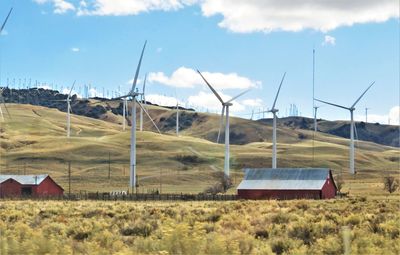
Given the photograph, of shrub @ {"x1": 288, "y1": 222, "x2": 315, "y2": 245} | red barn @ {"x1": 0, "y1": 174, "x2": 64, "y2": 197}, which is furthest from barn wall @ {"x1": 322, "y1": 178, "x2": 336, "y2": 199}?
shrub @ {"x1": 288, "y1": 222, "x2": 315, "y2": 245}

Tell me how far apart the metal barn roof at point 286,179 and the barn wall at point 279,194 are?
0.41 m

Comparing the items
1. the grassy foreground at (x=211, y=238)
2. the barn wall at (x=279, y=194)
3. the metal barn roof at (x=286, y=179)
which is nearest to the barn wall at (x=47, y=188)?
the barn wall at (x=279, y=194)

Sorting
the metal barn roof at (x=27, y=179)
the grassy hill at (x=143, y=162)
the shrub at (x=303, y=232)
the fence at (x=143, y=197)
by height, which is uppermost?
the grassy hill at (x=143, y=162)

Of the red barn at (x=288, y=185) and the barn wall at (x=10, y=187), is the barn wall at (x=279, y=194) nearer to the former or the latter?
the red barn at (x=288, y=185)

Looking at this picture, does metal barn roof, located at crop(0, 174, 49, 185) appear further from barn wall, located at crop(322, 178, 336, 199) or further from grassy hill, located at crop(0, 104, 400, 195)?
barn wall, located at crop(322, 178, 336, 199)

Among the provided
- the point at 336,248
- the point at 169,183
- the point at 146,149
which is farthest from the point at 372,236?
→ the point at 146,149

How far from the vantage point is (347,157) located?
195750mm

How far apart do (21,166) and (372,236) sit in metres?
134

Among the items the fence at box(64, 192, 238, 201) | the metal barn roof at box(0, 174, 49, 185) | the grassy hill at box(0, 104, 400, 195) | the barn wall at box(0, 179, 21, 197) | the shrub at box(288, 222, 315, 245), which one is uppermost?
the grassy hill at box(0, 104, 400, 195)

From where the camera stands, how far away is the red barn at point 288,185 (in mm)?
72438

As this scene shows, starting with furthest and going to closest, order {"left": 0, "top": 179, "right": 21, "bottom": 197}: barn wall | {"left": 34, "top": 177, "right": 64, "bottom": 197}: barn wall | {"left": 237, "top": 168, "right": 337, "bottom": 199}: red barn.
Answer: {"left": 34, "top": 177, "right": 64, "bottom": 197}: barn wall, {"left": 0, "top": 179, "right": 21, "bottom": 197}: barn wall, {"left": 237, "top": 168, "right": 337, "bottom": 199}: red barn

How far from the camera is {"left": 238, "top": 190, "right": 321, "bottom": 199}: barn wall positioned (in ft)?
236

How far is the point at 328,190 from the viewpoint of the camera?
73.9 m

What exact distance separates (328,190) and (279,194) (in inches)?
240
